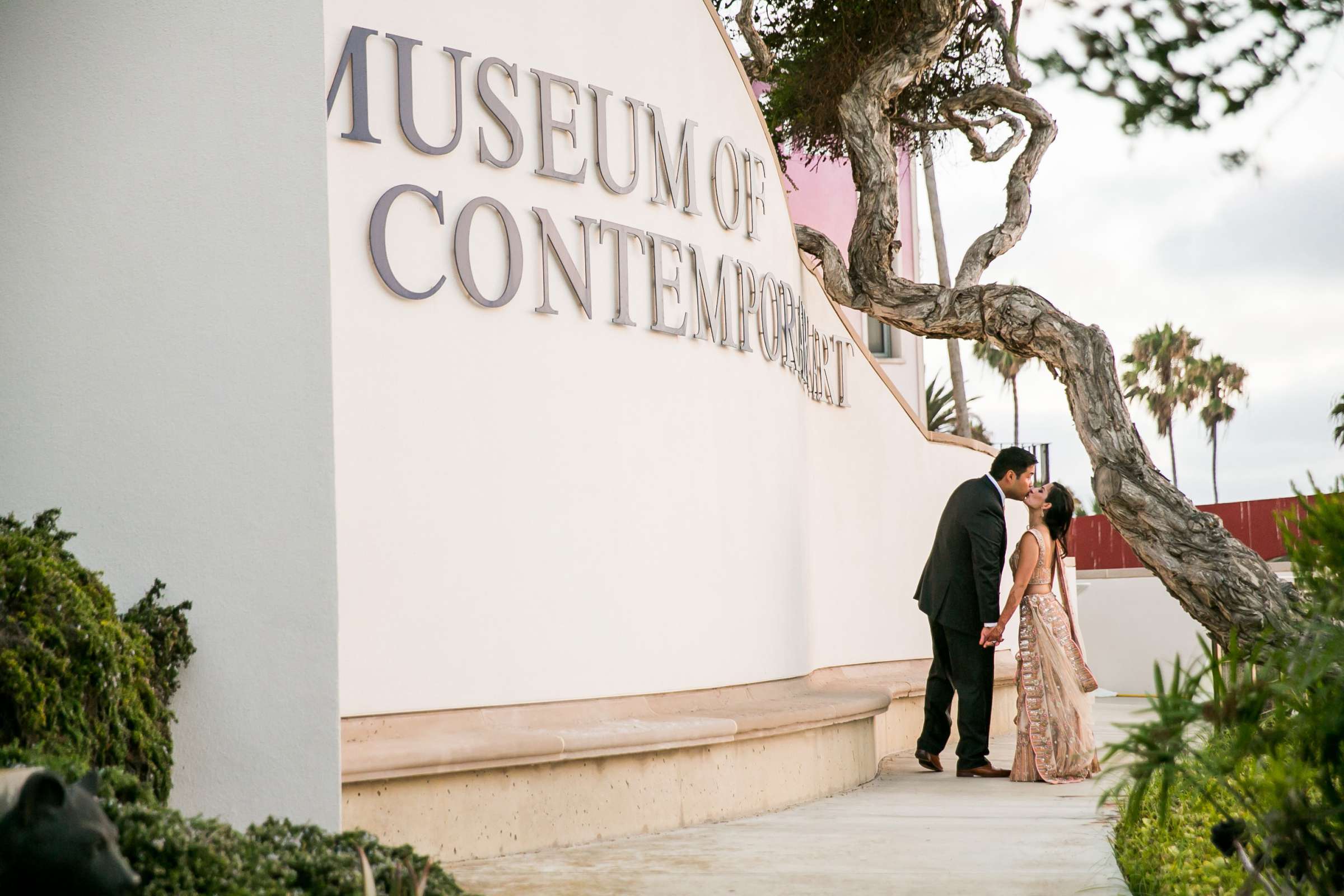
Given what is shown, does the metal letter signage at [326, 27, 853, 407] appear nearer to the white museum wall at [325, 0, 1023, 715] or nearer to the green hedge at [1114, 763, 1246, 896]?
the white museum wall at [325, 0, 1023, 715]

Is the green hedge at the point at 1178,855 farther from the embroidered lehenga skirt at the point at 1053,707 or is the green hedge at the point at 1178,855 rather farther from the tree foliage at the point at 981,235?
the tree foliage at the point at 981,235

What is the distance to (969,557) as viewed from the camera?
816 cm

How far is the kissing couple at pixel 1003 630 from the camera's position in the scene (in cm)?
776

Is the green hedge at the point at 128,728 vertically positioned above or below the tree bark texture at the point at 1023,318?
below

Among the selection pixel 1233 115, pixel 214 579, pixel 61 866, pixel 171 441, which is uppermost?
pixel 1233 115

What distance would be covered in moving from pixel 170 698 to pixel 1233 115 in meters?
3.95

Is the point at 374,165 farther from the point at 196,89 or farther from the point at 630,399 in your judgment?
the point at 630,399

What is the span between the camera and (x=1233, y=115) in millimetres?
3773

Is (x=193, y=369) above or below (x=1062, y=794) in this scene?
above

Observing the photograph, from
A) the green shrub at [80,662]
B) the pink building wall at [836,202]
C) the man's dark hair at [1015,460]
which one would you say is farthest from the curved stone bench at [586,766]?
the pink building wall at [836,202]

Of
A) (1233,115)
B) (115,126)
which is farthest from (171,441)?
(1233,115)

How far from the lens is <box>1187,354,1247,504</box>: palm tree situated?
4341cm

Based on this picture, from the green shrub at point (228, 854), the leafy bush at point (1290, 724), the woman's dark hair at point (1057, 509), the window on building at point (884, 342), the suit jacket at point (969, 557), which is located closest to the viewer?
the leafy bush at point (1290, 724)

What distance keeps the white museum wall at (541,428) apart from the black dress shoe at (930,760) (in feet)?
4.95
